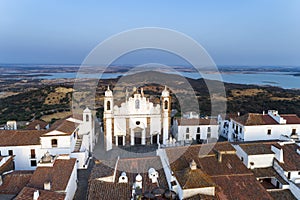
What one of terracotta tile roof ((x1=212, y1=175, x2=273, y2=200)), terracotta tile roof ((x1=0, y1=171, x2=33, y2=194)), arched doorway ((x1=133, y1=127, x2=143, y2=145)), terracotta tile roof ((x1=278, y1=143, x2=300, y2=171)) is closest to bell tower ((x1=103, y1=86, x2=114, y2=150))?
arched doorway ((x1=133, y1=127, x2=143, y2=145))

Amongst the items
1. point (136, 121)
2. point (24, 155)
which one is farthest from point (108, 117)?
point (24, 155)

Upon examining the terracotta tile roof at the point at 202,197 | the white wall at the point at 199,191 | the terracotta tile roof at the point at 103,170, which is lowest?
the terracotta tile roof at the point at 103,170

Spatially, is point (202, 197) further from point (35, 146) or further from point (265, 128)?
point (265, 128)

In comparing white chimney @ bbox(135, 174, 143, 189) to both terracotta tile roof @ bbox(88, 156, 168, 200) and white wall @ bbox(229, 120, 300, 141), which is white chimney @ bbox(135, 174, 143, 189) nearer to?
terracotta tile roof @ bbox(88, 156, 168, 200)

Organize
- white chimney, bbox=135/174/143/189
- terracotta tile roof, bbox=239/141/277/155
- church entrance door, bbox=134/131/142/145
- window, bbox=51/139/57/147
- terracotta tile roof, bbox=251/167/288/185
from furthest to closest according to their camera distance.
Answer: church entrance door, bbox=134/131/142/145 → window, bbox=51/139/57/147 → terracotta tile roof, bbox=239/141/277/155 → terracotta tile roof, bbox=251/167/288/185 → white chimney, bbox=135/174/143/189

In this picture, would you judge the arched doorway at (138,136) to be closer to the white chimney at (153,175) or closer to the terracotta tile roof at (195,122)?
the terracotta tile roof at (195,122)

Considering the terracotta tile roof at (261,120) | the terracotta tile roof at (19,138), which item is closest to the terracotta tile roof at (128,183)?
the terracotta tile roof at (19,138)

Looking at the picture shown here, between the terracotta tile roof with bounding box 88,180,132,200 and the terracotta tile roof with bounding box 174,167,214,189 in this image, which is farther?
the terracotta tile roof with bounding box 88,180,132,200
